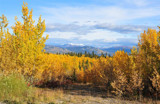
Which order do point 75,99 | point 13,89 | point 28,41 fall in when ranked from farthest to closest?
1. point 28,41
2. point 13,89
3. point 75,99

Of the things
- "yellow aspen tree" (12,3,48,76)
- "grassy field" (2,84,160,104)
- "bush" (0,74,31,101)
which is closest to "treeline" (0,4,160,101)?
"yellow aspen tree" (12,3,48,76)

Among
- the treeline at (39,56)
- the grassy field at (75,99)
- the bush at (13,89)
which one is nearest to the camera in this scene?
the grassy field at (75,99)

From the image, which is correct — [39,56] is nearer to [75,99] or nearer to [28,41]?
[28,41]

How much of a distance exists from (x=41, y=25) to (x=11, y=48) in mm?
3371

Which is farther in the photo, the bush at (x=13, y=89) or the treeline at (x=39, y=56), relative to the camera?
the treeline at (x=39, y=56)

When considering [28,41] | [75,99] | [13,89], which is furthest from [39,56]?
[75,99]

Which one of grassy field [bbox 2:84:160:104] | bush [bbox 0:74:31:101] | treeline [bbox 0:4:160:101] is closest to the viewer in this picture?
grassy field [bbox 2:84:160:104]

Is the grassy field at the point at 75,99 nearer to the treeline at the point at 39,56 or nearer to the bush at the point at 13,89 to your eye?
the bush at the point at 13,89

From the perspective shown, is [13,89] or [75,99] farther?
[13,89]

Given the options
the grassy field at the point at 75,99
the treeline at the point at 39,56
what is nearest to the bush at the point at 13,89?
the grassy field at the point at 75,99

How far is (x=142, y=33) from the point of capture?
1288 centimetres

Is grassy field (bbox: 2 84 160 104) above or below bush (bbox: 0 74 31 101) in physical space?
below

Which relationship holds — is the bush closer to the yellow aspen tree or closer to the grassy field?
the grassy field

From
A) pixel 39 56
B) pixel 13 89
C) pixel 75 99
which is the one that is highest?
pixel 39 56
